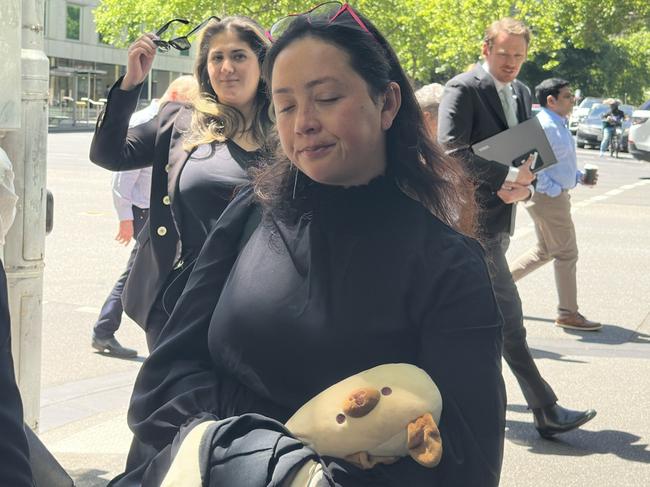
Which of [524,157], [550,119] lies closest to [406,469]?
[524,157]

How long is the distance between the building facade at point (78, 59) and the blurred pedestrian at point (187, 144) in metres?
49.2

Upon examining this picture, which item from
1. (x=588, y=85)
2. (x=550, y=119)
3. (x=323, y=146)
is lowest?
(x=588, y=85)

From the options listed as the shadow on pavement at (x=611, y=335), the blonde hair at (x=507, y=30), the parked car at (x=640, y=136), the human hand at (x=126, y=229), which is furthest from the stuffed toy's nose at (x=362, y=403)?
the parked car at (x=640, y=136)

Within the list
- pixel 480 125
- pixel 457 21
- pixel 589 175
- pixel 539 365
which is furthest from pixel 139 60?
pixel 457 21

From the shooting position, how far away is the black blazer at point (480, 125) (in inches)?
230

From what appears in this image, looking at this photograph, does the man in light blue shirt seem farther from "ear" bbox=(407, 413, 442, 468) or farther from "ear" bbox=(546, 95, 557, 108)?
"ear" bbox=(407, 413, 442, 468)

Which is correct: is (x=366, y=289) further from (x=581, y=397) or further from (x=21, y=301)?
(x=581, y=397)

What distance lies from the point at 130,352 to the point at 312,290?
5299mm

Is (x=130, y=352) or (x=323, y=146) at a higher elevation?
(x=323, y=146)

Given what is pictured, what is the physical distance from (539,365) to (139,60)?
13.3ft

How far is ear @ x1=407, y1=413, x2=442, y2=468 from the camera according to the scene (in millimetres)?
1809

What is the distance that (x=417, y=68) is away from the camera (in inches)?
1815

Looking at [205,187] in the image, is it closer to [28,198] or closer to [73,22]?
[28,198]

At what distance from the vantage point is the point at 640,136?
27406 millimetres
